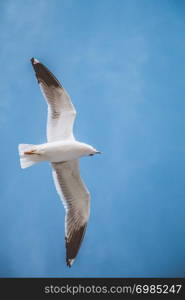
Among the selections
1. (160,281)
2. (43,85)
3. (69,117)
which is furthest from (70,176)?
(160,281)

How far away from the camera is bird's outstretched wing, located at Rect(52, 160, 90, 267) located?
6.07 meters

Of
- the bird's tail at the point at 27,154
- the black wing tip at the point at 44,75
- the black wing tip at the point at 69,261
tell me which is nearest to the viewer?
the bird's tail at the point at 27,154

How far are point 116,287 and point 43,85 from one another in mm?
2231

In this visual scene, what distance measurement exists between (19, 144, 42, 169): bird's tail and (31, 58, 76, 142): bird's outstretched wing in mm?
306

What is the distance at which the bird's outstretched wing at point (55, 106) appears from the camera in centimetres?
584

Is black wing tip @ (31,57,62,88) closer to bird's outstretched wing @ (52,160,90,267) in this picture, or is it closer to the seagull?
the seagull

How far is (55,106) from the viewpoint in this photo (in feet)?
19.5

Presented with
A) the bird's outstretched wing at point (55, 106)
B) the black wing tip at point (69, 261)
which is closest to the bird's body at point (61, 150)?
the bird's outstretched wing at point (55, 106)

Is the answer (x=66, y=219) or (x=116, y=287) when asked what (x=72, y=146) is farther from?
(x=116, y=287)

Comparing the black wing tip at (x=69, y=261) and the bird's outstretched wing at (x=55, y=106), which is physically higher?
the bird's outstretched wing at (x=55, y=106)

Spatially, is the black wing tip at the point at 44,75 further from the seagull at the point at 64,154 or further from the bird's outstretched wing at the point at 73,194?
the bird's outstretched wing at the point at 73,194

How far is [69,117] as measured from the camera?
5.96 metres

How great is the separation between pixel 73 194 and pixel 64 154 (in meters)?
0.51

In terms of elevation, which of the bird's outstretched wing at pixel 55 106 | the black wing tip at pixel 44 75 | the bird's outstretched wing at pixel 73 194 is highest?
the black wing tip at pixel 44 75
